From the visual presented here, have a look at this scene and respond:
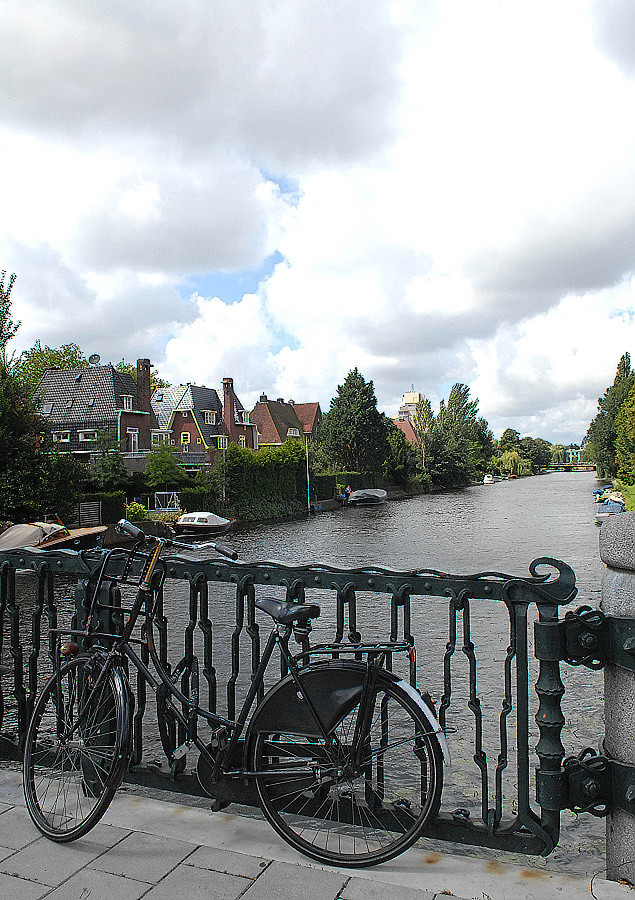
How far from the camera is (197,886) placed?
8.04ft

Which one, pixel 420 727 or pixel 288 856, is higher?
pixel 420 727

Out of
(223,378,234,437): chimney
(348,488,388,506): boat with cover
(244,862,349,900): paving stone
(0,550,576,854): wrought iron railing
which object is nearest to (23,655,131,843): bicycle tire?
(0,550,576,854): wrought iron railing

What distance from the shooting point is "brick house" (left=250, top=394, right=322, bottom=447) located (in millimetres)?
73188

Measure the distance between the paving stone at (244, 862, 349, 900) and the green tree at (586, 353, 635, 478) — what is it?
6431cm

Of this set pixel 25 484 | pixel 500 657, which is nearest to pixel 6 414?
pixel 25 484

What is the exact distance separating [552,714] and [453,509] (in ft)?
154

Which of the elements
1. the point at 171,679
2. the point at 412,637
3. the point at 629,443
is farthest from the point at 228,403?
the point at 171,679

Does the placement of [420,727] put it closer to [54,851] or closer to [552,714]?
[552,714]

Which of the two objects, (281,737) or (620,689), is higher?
(620,689)

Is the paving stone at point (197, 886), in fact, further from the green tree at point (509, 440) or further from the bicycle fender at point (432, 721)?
the green tree at point (509, 440)

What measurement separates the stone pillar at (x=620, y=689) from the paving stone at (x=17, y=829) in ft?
7.16

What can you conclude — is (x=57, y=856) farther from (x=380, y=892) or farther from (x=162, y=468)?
(x=162, y=468)

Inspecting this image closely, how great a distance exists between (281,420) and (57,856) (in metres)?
73.3

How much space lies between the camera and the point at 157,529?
92.1 ft
